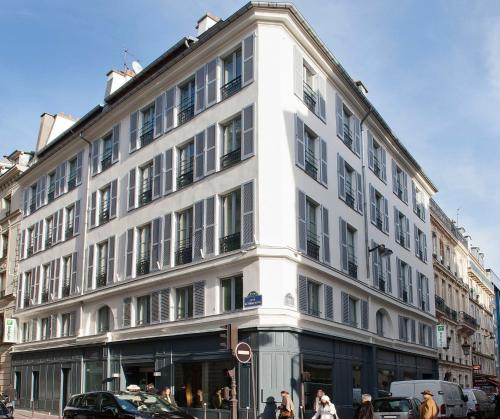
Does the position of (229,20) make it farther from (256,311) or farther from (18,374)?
(18,374)

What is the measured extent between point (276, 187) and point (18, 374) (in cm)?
2090

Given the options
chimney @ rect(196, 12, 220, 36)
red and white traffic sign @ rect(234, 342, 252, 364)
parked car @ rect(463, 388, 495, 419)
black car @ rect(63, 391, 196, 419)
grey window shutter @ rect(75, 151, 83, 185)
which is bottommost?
parked car @ rect(463, 388, 495, 419)

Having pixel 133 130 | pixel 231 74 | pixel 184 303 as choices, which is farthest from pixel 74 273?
pixel 231 74

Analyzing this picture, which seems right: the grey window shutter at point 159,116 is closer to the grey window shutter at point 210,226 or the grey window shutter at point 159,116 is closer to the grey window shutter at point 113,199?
the grey window shutter at point 113,199

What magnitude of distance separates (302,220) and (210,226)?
3.12 metres

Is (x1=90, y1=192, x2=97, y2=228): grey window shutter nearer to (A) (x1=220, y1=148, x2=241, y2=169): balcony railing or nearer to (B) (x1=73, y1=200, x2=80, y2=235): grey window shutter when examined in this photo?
(B) (x1=73, y1=200, x2=80, y2=235): grey window shutter

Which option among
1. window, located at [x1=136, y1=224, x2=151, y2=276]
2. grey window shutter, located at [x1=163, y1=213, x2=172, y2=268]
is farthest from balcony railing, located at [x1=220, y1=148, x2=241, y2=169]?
window, located at [x1=136, y1=224, x2=151, y2=276]

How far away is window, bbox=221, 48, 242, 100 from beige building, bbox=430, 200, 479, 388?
22.1 m

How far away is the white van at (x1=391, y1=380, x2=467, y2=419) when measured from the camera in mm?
21297

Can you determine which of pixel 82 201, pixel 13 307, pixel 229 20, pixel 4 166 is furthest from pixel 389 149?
pixel 4 166

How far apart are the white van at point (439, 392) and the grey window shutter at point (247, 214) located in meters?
7.81

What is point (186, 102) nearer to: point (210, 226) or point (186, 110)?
point (186, 110)

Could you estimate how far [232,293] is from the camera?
20609mm

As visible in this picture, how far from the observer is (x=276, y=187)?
20234 mm
